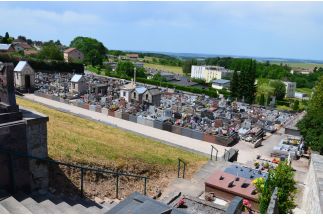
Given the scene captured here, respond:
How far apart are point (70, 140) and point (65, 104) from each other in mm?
21484

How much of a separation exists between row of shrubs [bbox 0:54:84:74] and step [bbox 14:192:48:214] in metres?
53.8

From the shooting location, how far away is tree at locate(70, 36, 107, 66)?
A: 3730 inches

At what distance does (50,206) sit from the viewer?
7965 millimetres

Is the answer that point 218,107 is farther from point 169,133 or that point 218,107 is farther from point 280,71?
point 280,71

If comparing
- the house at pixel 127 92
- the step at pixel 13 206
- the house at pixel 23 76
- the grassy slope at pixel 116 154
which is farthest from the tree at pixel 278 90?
the step at pixel 13 206

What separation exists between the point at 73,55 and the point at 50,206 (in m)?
93.4

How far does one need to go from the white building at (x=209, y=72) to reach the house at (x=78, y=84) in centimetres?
7519

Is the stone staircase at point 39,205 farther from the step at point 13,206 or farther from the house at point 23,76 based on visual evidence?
the house at point 23,76

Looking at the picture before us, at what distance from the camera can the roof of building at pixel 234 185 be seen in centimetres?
1393

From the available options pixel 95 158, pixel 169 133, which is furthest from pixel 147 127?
pixel 95 158

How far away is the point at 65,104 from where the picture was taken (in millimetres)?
37188

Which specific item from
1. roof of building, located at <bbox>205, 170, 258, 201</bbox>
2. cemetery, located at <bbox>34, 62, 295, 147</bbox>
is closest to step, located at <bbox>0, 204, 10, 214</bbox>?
roof of building, located at <bbox>205, 170, 258, 201</bbox>

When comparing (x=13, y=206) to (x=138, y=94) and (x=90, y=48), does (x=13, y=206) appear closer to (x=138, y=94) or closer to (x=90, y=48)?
(x=138, y=94)

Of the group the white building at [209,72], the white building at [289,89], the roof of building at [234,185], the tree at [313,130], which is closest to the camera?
the roof of building at [234,185]
